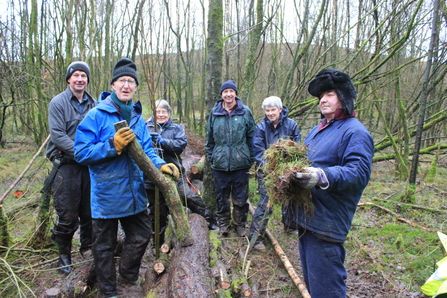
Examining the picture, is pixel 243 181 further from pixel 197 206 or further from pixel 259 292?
pixel 259 292

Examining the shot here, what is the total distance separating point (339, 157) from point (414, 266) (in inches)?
105

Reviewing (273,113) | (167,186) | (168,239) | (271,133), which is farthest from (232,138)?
(168,239)

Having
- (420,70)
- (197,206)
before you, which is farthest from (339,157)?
(420,70)

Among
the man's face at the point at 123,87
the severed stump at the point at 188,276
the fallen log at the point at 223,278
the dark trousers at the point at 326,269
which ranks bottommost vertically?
the fallen log at the point at 223,278

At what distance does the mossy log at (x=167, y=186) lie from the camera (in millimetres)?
2596

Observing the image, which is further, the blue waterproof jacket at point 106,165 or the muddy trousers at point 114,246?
the muddy trousers at point 114,246

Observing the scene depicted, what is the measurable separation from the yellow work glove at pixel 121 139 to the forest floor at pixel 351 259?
4.94 feet

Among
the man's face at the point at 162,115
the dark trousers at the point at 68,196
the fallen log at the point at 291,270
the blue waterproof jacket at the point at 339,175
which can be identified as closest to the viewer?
the blue waterproof jacket at the point at 339,175

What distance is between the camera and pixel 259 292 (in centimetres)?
318

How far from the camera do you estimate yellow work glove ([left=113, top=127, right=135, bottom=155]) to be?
244 centimetres

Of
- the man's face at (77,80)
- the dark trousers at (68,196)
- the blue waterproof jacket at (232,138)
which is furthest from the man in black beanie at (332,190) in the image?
the man's face at (77,80)

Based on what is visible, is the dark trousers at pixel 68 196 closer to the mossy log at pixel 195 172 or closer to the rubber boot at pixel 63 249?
the rubber boot at pixel 63 249

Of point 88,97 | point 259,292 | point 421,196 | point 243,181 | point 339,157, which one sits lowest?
point 259,292

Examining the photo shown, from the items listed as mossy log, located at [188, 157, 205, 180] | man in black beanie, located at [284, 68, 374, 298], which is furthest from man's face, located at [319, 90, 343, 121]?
mossy log, located at [188, 157, 205, 180]
